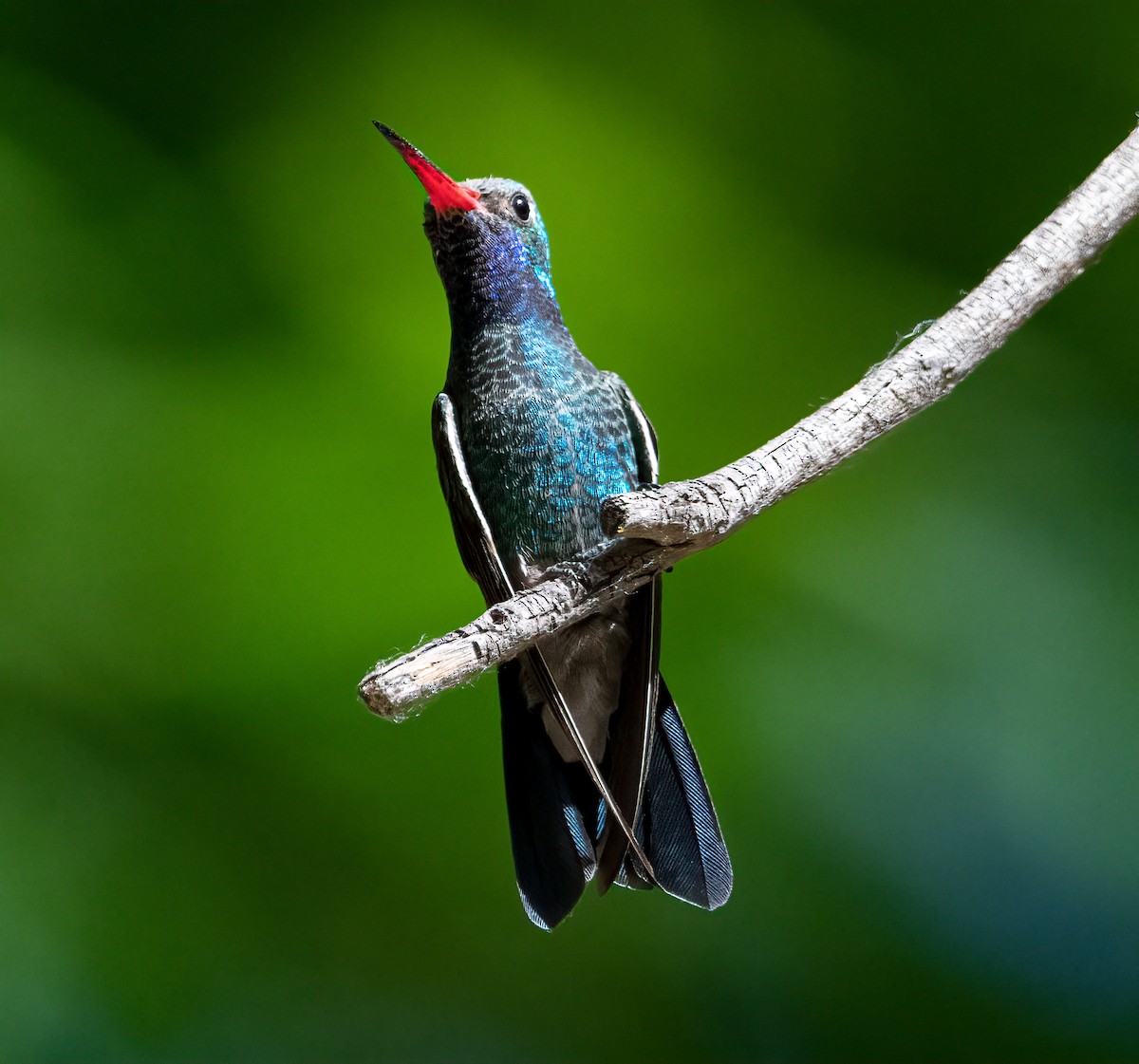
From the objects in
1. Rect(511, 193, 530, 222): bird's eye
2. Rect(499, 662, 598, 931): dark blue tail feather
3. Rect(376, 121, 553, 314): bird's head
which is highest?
Rect(511, 193, 530, 222): bird's eye

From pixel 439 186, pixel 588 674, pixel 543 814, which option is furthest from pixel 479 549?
pixel 439 186

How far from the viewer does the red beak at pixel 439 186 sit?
1563 millimetres

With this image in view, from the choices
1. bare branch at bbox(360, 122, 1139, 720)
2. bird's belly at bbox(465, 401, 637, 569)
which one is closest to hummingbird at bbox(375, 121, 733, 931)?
bird's belly at bbox(465, 401, 637, 569)

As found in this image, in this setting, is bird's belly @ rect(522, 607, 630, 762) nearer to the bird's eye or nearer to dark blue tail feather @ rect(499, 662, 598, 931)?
dark blue tail feather @ rect(499, 662, 598, 931)

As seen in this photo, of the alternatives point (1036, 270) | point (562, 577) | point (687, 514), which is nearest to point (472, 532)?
point (562, 577)

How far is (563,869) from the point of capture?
1.64m

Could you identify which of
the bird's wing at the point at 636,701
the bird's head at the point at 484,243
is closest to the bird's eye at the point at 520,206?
the bird's head at the point at 484,243

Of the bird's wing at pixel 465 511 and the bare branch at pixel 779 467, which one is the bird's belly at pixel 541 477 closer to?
the bird's wing at pixel 465 511

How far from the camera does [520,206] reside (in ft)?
5.76

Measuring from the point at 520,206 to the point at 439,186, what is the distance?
0.17 metres

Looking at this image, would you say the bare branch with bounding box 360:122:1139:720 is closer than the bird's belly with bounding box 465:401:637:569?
Yes

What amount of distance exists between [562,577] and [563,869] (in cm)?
52

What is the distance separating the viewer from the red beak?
61.6 inches

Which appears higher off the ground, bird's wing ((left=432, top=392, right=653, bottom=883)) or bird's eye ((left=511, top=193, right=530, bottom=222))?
bird's eye ((left=511, top=193, right=530, bottom=222))
